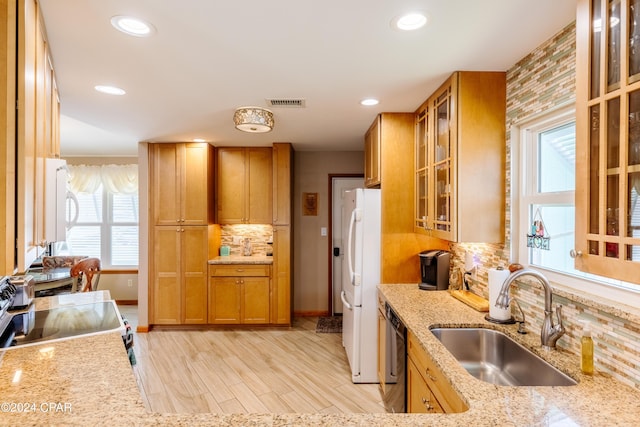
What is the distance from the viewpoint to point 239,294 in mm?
4078

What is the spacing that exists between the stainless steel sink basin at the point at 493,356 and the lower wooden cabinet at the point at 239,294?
2.66 meters

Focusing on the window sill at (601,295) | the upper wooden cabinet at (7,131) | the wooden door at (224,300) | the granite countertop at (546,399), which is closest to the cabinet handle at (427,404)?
the granite countertop at (546,399)

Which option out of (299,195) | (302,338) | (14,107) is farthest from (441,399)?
(299,195)

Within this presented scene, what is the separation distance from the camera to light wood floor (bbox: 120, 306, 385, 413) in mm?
2564

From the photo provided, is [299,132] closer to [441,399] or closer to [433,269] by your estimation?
[433,269]

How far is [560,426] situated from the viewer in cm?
98

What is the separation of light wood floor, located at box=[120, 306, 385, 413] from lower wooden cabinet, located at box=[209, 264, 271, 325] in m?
0.17

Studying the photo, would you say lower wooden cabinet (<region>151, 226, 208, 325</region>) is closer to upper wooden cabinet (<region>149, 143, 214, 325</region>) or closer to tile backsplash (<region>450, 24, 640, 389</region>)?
upper wooden cabinet (<region>149, 143, 214, 325</region>)

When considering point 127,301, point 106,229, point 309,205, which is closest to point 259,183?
point 309,205

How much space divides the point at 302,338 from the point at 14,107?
346 cm

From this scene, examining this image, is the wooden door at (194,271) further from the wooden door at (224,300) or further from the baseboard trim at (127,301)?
the baseboard trim at (127,301)

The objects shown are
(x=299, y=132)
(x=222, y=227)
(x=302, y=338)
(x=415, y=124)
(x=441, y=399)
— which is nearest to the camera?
(x=441, y=399)

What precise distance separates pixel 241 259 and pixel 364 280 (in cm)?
198

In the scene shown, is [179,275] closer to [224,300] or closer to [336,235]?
[224,300]
